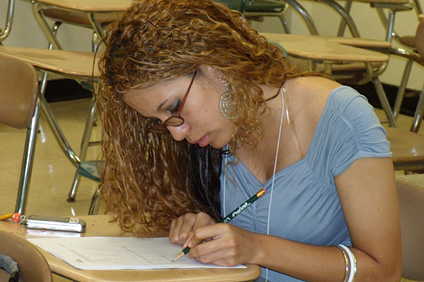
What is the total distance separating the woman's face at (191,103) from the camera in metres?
1.26

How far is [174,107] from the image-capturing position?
50.3 inches

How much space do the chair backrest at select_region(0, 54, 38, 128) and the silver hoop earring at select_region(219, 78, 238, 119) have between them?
0.84 metres

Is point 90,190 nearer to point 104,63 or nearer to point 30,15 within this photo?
point 30,15

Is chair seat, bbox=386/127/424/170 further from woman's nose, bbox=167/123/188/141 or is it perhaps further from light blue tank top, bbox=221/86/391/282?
woman's nose, bbox=167/123/188/141

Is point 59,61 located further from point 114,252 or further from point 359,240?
point 359,240

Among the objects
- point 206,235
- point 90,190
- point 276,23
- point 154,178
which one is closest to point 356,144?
point 206,235

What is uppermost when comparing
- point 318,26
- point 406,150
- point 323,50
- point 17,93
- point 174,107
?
point 174,107

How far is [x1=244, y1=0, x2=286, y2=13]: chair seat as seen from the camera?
12.8ft

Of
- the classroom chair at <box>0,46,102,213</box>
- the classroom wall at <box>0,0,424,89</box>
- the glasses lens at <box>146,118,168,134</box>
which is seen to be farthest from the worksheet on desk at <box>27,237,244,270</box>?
the classroom wall at <box>0,0,424,89</box>

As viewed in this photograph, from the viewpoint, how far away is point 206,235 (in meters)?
1.19

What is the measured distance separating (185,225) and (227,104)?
0.82 feet

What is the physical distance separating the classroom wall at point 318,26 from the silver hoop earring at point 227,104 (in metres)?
3.61

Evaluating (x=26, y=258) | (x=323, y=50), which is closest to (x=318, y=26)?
(x=323, y=50)

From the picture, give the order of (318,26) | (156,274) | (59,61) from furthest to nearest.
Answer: (318,26)
(59,61)
(156,274)
